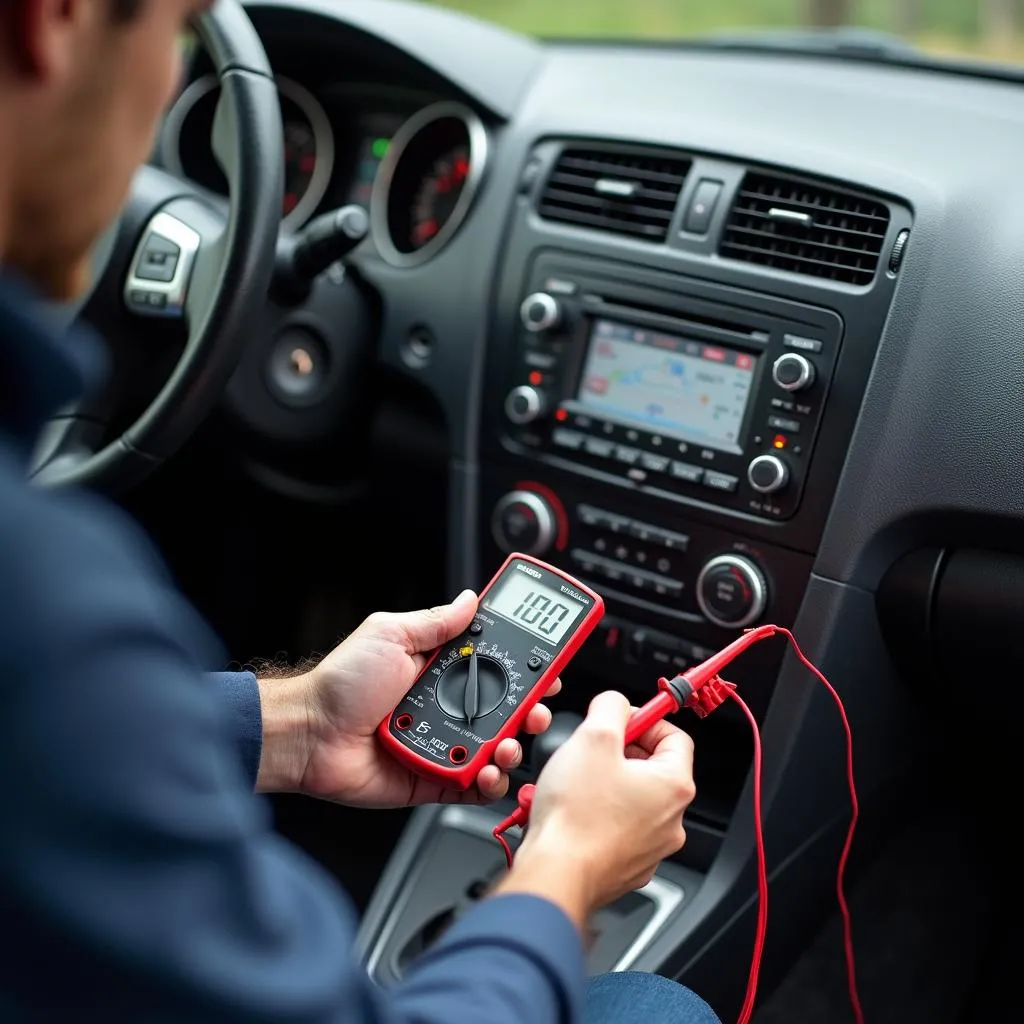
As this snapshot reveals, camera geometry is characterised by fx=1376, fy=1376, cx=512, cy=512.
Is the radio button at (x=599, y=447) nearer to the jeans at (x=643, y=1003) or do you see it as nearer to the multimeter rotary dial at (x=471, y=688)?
the multimeter rotary dial at (x=471, y=688)

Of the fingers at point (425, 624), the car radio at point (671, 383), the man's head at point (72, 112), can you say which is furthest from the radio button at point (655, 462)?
the man's head at point (72, 112)

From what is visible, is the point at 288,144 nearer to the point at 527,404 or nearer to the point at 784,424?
the point at 527,404

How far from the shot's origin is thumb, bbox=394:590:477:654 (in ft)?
3.87

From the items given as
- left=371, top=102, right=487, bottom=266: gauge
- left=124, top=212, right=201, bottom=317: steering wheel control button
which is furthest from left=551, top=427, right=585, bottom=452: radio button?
left=124, top=212, right=201, bottom=317: steering wheel control button

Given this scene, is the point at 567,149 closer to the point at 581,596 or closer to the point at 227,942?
the point at 581,596

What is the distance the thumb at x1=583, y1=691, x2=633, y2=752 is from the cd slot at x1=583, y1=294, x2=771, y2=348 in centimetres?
58

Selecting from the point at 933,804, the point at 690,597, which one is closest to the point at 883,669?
the point at 690,597

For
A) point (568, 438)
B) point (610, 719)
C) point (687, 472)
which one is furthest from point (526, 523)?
point (610, 719)

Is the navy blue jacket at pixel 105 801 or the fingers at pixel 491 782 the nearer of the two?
the navy blue jacket at pixel 105 801

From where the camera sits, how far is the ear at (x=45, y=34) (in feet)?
1.92

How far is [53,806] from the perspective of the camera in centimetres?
56

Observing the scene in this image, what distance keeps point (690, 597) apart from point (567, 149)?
1.85ft

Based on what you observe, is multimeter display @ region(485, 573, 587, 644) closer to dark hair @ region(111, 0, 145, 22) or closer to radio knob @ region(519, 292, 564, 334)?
radio knob @ region(519, 292, 564, 334)

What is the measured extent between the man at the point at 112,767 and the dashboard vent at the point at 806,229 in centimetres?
84
